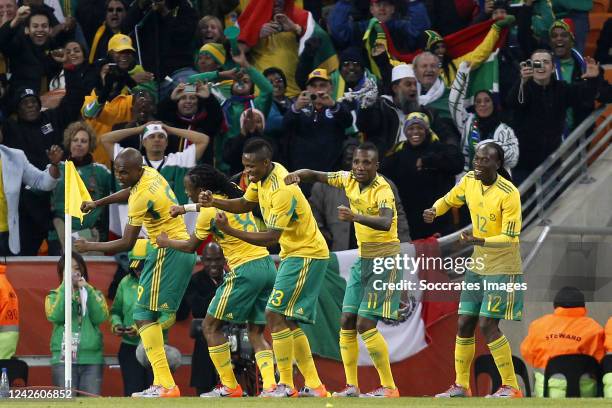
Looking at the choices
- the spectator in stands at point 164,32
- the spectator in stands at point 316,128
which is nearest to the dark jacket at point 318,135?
the spectator in stands at point 316,128

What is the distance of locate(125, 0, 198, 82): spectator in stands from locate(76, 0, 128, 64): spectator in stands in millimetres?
198

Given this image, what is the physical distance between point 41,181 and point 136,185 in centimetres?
266

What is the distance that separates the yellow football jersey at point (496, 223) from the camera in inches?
596

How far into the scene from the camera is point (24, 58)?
62.5 feet

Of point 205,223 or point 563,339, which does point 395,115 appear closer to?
point 205,223

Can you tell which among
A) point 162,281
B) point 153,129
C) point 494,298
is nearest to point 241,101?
point 153,129

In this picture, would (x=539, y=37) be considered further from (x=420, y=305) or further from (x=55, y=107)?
(x=55, y=107)

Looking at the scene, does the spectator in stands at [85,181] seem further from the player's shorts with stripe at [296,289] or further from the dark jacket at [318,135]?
the player's shorts with stripe at [296,289]

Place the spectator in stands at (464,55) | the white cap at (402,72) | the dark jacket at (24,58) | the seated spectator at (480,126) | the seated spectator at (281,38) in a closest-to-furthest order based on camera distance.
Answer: the seated spectator at (480,126)
the white cap at (402,72)
the dark jacket at (24,58)
the spectator in stands at (464,55)
the seated spectator at (281,38)

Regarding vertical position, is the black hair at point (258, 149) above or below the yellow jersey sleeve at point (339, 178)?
above

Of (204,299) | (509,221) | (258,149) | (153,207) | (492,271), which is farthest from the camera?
(204,299)

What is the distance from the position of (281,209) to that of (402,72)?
4.13m

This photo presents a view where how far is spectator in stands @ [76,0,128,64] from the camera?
64.0ft

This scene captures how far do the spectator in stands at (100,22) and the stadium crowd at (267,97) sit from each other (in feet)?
0.07
